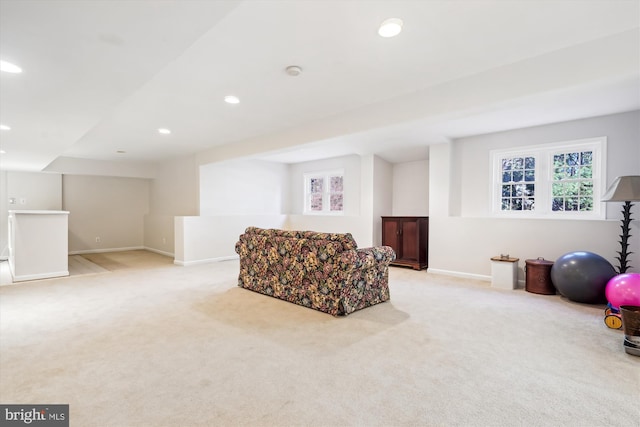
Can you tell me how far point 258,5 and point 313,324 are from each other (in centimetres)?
269

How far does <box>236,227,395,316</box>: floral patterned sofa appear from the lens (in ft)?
11.2

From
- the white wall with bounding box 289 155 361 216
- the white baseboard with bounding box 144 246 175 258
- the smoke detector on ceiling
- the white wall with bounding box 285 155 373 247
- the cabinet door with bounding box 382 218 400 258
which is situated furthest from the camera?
the white baseboard with bounding box 144 246 175 258

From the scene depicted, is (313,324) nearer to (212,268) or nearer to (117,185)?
(212,268)

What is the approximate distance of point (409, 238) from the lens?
20.5ft

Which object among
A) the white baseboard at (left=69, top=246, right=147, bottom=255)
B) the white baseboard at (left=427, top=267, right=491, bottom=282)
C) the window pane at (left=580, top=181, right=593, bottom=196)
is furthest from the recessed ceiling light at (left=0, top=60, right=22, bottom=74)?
the white baseboard at (left=69, top=246, right=147, bottom=255)

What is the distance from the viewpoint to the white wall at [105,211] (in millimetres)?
8289

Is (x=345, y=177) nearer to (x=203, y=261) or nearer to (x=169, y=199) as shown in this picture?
(x=203, y=261)

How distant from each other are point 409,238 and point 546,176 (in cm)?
244

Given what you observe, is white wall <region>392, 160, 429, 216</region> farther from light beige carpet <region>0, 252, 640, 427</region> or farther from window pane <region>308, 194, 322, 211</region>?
light beige carpet <region>0, 252, 640, 427</region>

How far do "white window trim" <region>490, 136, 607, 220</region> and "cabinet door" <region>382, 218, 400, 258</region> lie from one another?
1.76 metres

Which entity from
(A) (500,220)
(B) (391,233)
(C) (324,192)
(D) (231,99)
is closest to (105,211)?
(C) (324,192)

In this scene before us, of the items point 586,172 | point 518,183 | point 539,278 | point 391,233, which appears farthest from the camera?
point 391,233

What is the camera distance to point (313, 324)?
10.4ft

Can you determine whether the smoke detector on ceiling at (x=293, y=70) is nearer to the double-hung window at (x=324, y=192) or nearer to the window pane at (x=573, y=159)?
the window pane at (x=573, y=159)
